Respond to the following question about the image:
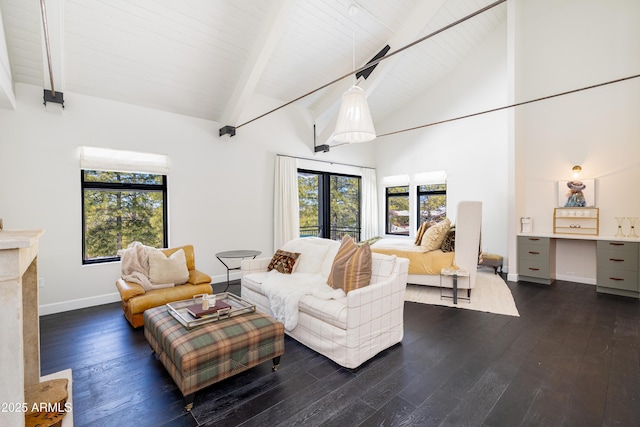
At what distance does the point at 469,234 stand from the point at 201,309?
12.1 feet

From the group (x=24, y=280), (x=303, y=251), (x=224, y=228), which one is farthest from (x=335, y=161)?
(x=24, y=280)

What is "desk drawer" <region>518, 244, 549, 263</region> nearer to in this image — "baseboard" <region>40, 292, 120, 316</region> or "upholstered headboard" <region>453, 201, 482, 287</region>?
"upholstered headboard" <region>453, 201, 482, 287</region>

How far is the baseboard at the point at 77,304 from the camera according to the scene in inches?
143

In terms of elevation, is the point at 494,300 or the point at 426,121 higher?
the point at 426,121

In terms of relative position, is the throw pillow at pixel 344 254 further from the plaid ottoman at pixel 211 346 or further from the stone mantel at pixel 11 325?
the stone mantel at pixel 11 325

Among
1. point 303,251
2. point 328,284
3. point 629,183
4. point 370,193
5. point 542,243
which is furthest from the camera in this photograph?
point 370,193

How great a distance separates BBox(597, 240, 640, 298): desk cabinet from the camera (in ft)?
13.3

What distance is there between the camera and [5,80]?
2961 millimetres

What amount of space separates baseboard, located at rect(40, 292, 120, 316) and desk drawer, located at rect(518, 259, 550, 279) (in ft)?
22.0

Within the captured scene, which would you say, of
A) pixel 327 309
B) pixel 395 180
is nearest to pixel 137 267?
pixel 327 309

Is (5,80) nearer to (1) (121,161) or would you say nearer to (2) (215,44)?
(1) (121,161)

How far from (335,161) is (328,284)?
4.40 m

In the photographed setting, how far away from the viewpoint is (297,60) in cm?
488

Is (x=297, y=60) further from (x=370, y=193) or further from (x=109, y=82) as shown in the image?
(x=370, y=193)
